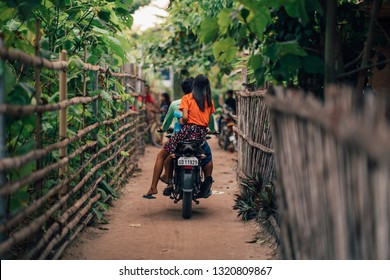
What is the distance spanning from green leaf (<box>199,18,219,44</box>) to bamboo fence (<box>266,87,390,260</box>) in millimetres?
1096

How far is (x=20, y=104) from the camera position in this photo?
4.57m

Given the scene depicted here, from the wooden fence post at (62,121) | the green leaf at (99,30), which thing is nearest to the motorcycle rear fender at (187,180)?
the green leaf at (99,30)

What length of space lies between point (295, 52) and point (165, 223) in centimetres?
345

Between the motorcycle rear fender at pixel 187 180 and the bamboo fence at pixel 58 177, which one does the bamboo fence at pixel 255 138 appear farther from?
the bamboo fence at pixel 58 177

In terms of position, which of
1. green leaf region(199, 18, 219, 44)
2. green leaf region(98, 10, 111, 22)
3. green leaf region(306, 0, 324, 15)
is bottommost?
green leaf region(199, 18, 219, 44)

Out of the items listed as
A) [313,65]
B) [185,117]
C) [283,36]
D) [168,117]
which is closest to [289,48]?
[313,65]

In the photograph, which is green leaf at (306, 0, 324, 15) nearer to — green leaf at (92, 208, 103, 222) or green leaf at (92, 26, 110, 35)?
green leaf at (92, 26, 110, 35)

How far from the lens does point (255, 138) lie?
867cm

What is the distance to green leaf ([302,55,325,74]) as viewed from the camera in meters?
5.34

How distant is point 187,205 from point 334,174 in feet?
16.3

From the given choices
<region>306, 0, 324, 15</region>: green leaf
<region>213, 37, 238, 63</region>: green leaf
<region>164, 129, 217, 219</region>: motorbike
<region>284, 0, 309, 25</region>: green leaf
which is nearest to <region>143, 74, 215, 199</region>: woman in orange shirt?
<region>164, 129, 217, 219</region>: motorbike

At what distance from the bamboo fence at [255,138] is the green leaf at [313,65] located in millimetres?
1921

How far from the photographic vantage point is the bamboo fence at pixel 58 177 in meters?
4.27

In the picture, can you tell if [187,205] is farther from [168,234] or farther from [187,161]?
[168,234]
